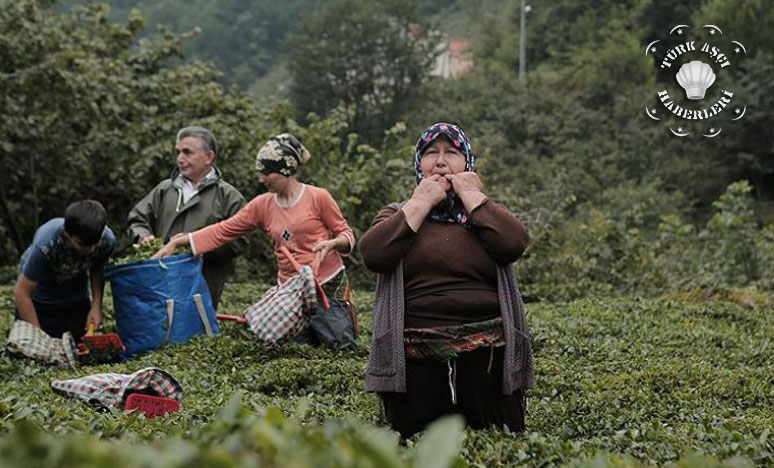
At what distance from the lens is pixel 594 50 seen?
40312 mm

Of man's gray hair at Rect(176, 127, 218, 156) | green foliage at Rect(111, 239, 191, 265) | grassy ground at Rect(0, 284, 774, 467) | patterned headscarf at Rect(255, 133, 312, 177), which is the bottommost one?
grassy ground at Rect(0, 284, 774, 467)

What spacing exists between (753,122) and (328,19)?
21.7 metres

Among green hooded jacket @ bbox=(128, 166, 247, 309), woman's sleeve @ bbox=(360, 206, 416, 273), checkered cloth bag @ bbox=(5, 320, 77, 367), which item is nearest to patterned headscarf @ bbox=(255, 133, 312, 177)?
green hooded jacket @ bbox=(128, 166, 247, 309)

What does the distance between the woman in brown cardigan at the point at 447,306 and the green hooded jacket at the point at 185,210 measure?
3.02 meters

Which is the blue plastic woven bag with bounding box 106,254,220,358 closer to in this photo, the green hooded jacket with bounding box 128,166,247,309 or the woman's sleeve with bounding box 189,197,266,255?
the woman's sleeve with bounding box 189,197,266,255

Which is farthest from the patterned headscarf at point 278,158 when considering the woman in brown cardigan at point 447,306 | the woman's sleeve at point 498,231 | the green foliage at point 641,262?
the green foliage at point 641,262

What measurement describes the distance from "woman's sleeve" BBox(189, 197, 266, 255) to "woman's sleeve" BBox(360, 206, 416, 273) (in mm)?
2571

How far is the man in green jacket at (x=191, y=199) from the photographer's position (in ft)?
22.7

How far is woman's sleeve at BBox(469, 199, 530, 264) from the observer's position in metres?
4.01

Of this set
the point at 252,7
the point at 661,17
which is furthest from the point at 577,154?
the point at 252,7

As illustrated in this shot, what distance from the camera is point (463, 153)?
428 centimetres

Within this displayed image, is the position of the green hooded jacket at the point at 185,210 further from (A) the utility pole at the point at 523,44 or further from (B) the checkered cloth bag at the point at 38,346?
(A) the utility pole at the point at 523,44

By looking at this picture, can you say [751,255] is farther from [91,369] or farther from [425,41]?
[425,41]

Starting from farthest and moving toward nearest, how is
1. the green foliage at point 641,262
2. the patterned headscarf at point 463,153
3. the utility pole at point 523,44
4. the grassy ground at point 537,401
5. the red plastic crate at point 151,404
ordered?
the utility pole at point 523,44, the green foliage at point 641,262, the red plastic crate at point 151,404, the patterned headscarf at point 463,153, the grassy ground at point 537,401
